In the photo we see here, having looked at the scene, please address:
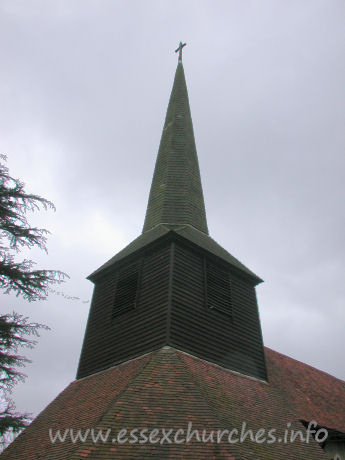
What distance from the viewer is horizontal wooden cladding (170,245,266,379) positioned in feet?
36.4

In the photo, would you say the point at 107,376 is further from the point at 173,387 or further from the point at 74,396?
the point at 173,387

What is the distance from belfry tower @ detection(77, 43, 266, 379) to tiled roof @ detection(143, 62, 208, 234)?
58mm

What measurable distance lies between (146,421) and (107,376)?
3.45m

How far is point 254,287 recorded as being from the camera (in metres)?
14.7

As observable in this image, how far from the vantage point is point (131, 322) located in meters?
11.9

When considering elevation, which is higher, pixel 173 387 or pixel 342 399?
pixel 342 399

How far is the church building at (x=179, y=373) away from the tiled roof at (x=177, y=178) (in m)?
0.07

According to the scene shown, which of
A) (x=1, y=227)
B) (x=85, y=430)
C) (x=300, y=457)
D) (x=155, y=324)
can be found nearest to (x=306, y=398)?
(x=300, y=457)

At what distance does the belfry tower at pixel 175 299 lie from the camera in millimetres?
11188

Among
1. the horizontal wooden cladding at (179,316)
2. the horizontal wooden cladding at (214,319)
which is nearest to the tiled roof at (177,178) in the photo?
the horizontal wooden cladding at (179,316)

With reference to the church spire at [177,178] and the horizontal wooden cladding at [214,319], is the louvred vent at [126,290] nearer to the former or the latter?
the horizontal wooden cladding at [214,319]

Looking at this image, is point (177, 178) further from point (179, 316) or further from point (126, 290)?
point (179, 316)

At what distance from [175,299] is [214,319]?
1556 mm

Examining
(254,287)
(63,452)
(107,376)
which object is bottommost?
(63,452)
